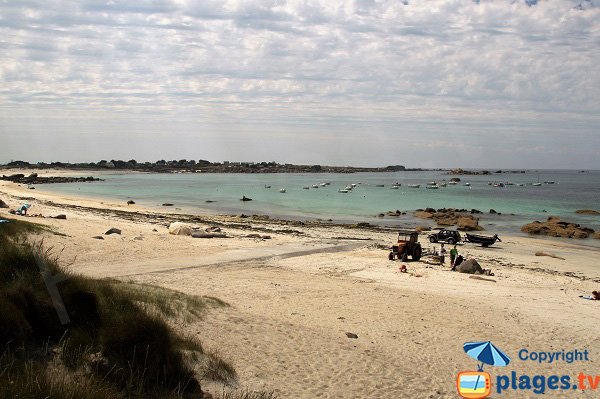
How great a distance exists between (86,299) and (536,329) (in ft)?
35.5

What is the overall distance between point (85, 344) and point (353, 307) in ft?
27.6

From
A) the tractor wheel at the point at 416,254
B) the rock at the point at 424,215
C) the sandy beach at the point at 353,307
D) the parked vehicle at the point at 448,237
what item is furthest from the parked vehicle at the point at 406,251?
the rock at the point at 424,215

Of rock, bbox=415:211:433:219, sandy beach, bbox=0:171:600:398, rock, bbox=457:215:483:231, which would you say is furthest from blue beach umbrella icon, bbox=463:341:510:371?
rock, bbox=415:211:433:219

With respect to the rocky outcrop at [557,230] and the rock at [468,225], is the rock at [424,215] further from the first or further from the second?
the rocky outcrop at [557,230]

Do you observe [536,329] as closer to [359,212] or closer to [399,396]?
[399,396]

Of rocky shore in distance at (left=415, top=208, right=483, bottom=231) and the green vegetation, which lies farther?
rocky shore in distance at (left=415, top=208, right=483, bottom=231)

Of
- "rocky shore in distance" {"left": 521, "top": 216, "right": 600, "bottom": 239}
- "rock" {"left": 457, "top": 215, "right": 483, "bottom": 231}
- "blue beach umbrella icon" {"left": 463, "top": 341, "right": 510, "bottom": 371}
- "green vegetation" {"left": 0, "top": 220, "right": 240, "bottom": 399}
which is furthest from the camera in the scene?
"rock" {"left": 457, "top": 215, "right": 483, "bottom": 231}

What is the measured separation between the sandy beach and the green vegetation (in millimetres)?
800

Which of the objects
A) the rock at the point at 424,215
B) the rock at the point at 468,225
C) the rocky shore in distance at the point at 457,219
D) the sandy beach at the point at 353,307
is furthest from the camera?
the rock at the point at 424,215

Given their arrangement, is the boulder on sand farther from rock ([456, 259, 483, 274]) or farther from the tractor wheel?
rock ([456, 259, 483, 274])

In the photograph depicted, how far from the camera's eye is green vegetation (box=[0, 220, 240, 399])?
19.5 feet

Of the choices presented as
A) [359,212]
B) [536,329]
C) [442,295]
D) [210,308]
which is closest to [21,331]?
[210,308]

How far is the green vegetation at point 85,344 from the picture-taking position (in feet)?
19.5

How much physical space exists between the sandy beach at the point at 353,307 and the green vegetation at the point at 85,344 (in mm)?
800
